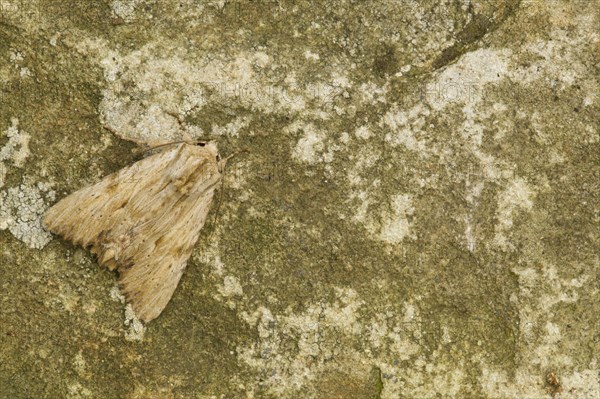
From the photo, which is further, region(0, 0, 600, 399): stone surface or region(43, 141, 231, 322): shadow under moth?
region(0, 0, 600, 399): stone surface

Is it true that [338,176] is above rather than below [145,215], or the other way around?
above

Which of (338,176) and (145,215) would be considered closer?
(145,215)

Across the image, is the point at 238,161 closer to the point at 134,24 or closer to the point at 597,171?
the point at 134,24

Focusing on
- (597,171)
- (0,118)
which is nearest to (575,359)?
(597,171)

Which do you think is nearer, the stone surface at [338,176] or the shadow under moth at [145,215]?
the shadow under moth at [145,215]
